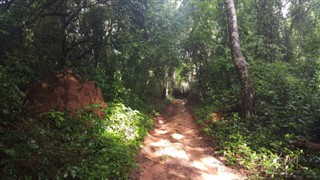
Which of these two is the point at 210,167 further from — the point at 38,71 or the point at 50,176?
the point at 38,71

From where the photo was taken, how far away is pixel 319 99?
33.6 feet

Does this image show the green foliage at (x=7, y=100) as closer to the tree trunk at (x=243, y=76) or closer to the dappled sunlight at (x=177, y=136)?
the dappled sunlight at (x=177, y=136)

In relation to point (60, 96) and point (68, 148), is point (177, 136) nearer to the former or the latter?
point (60, 96)

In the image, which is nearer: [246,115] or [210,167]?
[210,167]

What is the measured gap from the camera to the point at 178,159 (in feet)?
25.0

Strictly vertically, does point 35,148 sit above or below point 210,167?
above

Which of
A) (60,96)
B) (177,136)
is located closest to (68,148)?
(60,96)

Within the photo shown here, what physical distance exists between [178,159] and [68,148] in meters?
3.44

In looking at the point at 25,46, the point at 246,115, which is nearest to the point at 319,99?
the point at 246,115

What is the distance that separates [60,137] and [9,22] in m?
5.12

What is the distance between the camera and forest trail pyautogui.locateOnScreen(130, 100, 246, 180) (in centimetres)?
649

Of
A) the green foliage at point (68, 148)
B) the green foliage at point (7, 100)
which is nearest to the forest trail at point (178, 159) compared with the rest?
the green foliage at point (68, 148)

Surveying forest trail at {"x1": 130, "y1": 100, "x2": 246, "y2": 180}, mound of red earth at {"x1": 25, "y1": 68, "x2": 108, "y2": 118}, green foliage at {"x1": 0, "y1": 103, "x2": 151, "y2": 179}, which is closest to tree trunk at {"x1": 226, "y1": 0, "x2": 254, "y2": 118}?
forest trail at {"x1": 130, "y1": 100, "x2": 246, "y2": 180}

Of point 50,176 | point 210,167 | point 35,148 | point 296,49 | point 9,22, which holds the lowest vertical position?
point 210,167
